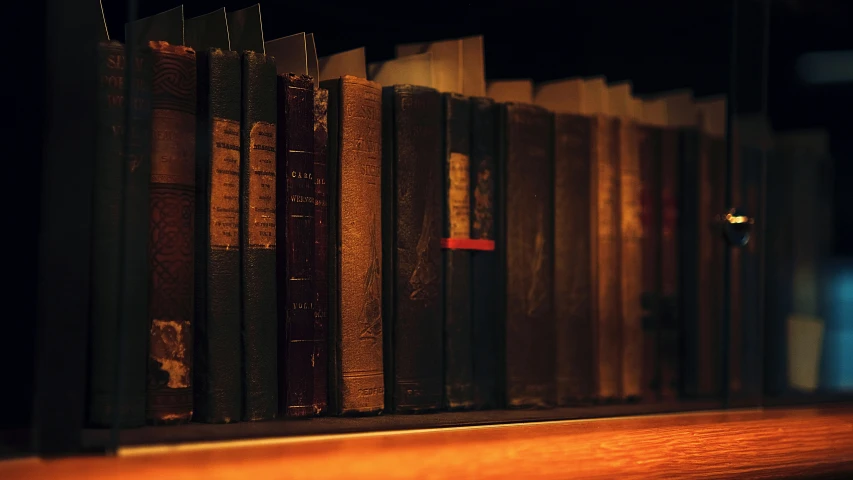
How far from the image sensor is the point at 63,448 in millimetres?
739

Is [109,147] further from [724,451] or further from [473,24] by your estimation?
[724,451]

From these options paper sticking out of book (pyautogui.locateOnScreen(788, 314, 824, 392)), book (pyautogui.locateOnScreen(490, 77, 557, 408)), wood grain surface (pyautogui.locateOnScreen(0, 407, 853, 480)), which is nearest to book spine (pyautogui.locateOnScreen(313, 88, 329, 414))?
wood grain surface (pyautogui.locateOnScreen(0, 407, 853, 480))

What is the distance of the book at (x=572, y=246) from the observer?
1185 millimetres

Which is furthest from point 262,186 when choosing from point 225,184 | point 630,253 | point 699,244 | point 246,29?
point 699,244

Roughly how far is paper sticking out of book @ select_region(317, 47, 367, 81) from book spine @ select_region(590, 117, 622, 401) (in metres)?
0.34

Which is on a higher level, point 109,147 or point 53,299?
point 109,147

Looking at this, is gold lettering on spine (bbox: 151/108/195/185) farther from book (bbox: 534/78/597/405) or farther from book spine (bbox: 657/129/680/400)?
book spine (bbox: 657/129/680/400)

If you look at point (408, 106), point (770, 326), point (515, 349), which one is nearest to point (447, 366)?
point (515, 349)

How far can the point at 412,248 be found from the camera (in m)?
1.04

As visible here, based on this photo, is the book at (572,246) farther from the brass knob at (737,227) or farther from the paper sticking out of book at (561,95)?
the brass knob at (737,227)

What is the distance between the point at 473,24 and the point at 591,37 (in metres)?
0.18

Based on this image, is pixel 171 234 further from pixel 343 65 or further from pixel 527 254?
pixel 527 254

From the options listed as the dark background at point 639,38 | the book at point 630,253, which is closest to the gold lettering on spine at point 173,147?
the dark background at point 639,38

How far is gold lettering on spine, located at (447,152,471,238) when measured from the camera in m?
1.08
